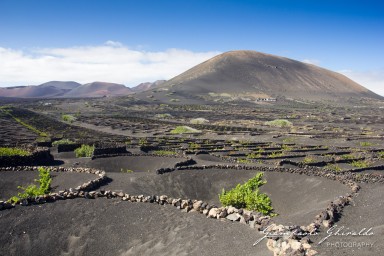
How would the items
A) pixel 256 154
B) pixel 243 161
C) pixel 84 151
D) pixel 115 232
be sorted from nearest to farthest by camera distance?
1. pixel 115 232
2. pixel 243 161
3. pixel 84 151
4. pixel 256 154

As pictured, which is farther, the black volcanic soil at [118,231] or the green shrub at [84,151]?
the green shrub at [84,151]

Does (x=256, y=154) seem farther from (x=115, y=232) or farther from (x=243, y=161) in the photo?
(x=115, y=232)

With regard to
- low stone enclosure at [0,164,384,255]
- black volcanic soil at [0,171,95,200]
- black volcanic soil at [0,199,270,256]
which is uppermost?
low stone enclosure at [0,164,384,255]

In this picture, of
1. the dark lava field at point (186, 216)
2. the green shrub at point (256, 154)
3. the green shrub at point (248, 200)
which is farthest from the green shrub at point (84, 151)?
the green shrub at point (248, 200)

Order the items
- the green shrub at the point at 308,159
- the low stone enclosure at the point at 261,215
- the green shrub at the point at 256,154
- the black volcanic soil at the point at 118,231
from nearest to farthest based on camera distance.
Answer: the low stone enclosure at the point at 261,215 → the black volcanic soil at the point at 118,231 → the green shrub at the point at 308,159 → the green shrub at the point at 256,154

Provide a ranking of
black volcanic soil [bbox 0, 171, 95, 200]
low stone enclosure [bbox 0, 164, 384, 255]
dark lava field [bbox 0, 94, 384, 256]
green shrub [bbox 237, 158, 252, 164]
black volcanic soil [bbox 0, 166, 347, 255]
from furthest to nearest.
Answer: green shrub [bbox 237, 158, 252, 164], black volcanic soil [bbox 0, 171, 95, 200], black volcanic soil [bbox 0, 166, 347, 255], dark lava field [bbox 0, 94, 384, 256], low stone enclosure [bbox 0, 164, 384, 255]

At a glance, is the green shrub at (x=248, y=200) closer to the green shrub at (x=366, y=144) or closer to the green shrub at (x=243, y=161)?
the green shrub at (x=243, y=161)

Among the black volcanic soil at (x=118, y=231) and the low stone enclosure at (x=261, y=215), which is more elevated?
the low stone enclosure at (x=261, y=215)

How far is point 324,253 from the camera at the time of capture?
9805 mm

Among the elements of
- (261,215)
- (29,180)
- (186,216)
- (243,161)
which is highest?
(261,215)

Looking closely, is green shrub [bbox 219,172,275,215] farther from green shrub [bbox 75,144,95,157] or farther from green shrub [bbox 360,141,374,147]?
green shrub [bbox 360,141,374,147]

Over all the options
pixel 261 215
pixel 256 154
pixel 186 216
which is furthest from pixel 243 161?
pixel 261 215

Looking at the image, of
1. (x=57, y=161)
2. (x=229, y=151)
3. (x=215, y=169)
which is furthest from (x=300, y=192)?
(x=57, y=161)

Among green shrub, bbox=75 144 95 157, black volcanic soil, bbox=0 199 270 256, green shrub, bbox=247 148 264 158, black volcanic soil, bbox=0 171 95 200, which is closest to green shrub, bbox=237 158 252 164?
green shrub, bbox=247 148 264 158
